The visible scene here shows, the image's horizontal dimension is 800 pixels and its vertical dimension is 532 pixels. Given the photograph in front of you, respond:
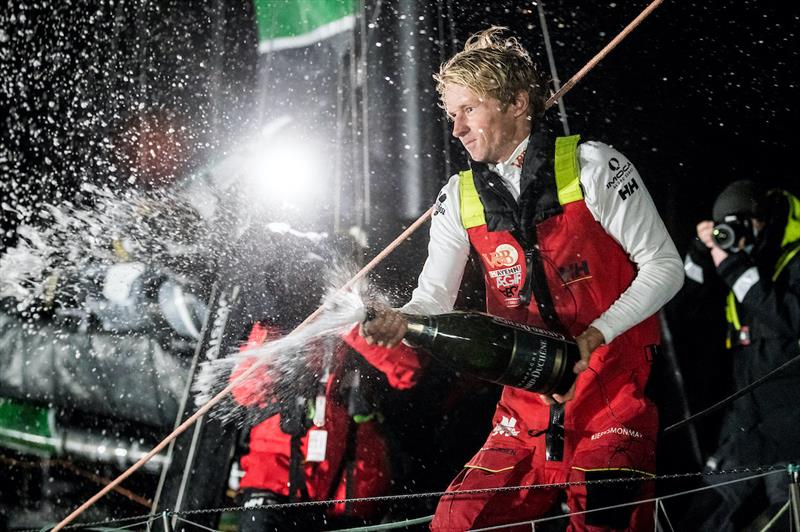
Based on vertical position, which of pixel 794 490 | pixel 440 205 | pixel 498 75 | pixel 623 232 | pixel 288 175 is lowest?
pixel 794 490

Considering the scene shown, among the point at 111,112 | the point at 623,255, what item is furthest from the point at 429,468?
the point at 111,112

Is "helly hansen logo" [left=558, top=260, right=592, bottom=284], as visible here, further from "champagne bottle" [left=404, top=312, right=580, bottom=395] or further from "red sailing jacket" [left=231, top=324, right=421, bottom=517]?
"red sailing jacket" [left=231, top=324, right=421, bottom=517]

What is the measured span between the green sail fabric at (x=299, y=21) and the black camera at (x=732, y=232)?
563 cm

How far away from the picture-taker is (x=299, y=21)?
841cm

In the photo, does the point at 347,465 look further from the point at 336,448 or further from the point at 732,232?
the point at 732,232

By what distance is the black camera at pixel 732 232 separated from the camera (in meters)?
2.83

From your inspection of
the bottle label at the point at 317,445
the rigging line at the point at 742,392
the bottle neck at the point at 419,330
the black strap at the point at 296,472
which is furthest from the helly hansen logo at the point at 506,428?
the black strap at the point at 296,472

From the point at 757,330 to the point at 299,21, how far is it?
24.0 feet

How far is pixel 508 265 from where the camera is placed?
6.25 ft

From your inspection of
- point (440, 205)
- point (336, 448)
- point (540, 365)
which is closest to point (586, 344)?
point (540, 365)

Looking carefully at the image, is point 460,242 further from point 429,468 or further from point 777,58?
point 777,58

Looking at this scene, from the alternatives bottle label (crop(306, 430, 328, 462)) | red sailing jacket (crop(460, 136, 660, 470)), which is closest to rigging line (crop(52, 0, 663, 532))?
red sailing jacket (crop(460, 136, 660, 470))

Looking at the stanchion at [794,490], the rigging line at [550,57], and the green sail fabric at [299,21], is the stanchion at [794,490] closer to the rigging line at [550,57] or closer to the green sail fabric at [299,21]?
the rigging line at [550,57]

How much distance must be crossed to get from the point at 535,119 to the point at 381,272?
2.69 ft
